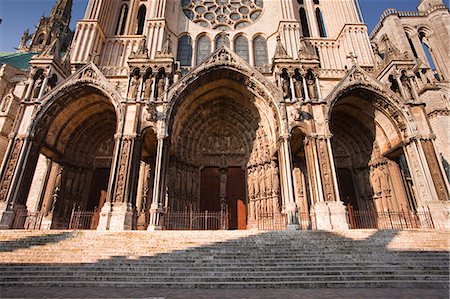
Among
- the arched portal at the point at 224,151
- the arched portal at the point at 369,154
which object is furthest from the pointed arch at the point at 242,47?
the arched portal at the point at 369,154

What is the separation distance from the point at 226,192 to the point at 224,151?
239 cm

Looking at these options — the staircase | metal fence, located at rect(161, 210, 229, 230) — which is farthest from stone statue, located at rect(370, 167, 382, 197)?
metal fence, located at rect(161, 210, 229, 230)

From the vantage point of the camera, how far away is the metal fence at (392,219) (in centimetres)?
987

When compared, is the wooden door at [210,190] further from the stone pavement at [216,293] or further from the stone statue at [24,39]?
the stone statue at [24,39]

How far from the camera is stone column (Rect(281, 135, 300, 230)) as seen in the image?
30.5ft

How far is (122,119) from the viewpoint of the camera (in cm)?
1102

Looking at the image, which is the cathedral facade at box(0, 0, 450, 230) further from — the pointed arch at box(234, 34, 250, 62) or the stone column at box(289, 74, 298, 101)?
the pointed arch at box(234, 34, 250, 62)

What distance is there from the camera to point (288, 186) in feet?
33.5

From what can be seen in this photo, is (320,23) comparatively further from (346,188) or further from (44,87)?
(44,87)

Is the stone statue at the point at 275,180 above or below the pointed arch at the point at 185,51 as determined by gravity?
below

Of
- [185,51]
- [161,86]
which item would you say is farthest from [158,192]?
[185,51]

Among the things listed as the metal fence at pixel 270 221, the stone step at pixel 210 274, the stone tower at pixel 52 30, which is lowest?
the stone step at pixel 210 274

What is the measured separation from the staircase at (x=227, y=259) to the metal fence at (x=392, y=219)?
6.84 feet

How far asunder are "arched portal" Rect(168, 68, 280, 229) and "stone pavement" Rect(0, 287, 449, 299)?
270 inches
